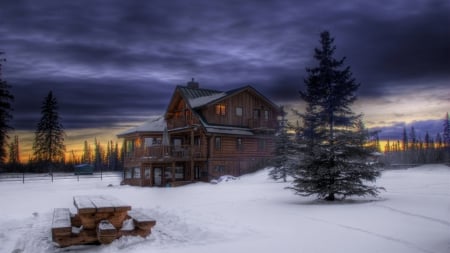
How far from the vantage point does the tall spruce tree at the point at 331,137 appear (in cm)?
1500

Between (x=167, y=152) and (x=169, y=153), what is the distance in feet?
0.69

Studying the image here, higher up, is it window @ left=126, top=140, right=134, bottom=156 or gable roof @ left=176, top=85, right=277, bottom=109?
gable roof @ left=176, top=85, right=277, bottom=109

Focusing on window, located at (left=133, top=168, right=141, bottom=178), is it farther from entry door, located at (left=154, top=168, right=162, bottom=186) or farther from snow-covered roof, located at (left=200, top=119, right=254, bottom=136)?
snow-covered roof, located at (left=200, top=119, right=254, bottom=136)

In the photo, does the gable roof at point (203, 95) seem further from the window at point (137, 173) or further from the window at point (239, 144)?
the window at point (137, 173)

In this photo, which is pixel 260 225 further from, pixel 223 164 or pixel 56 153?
pixel 56 153

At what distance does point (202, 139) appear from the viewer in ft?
119

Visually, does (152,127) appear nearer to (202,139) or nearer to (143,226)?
(202,139)

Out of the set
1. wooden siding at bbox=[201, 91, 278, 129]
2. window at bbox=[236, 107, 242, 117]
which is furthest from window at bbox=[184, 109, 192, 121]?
window at bbox=[236, 107, 242, 117]

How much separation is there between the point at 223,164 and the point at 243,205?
21602 mm

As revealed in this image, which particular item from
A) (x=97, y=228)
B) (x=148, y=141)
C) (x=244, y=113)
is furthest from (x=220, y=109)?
(x=97, y=228)

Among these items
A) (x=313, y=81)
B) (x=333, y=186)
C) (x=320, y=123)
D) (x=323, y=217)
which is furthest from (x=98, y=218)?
(x=313, y=81)

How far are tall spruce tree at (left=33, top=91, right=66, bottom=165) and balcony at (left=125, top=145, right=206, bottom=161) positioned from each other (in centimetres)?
3425

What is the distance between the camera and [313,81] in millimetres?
17562

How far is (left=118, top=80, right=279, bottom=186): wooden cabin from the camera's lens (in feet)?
117
